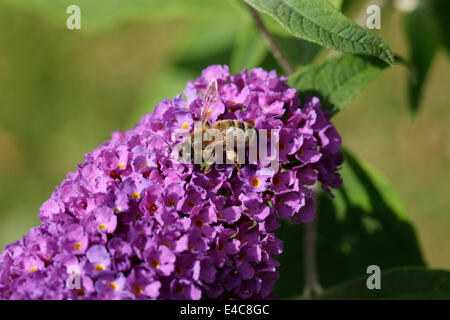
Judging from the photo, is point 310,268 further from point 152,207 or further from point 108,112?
point 108,112

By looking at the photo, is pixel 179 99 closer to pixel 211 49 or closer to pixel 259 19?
pixel 259 19

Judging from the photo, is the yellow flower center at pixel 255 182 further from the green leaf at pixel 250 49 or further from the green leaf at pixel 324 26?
the green leaf at pixel 250 49

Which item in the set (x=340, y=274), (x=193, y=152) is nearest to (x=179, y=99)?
(x=193, y=152)

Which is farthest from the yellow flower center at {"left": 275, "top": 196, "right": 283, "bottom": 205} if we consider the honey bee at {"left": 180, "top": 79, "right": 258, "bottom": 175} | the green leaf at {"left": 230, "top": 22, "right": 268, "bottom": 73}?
the green leaf at {"left": 230, "top": 22, "right": 268, "bottom": 73}

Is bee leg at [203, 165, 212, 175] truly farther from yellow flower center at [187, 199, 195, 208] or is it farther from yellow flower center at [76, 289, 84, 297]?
yellow flower center at [76, 289, 84, 297]

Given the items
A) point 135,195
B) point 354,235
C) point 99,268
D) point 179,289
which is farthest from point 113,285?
point 354,235

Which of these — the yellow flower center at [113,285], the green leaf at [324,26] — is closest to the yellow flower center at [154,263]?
the yellow flower center at [113,285]
